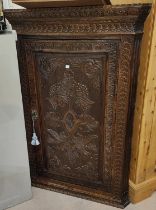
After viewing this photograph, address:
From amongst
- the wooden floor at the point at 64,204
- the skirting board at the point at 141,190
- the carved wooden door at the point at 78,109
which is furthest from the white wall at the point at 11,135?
the skirting board at the point at 141,190

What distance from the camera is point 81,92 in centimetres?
163

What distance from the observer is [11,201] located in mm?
1853

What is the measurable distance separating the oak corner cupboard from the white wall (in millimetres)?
163

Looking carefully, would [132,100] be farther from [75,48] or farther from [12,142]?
[12,142]

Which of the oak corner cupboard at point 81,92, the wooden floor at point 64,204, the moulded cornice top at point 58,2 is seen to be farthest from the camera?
the wooden floor at point 64,204

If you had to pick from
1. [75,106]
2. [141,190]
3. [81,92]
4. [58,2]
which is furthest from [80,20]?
[141,190]

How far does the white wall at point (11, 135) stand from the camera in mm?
1502

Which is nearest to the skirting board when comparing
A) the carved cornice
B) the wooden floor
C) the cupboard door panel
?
the wooden floor

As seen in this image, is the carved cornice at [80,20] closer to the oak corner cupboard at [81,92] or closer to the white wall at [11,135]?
the oak corner cupboard at [81,92]

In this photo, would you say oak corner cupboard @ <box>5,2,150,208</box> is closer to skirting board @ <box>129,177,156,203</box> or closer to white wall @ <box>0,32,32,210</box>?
skirting board @ <box>129,177,156,203</box>

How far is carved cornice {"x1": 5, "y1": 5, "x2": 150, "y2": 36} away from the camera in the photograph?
133cm

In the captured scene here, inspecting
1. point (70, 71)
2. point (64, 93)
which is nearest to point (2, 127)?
point (64, 93)

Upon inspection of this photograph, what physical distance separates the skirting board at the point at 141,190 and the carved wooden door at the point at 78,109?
70 mm

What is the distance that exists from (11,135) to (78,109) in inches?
18.1
